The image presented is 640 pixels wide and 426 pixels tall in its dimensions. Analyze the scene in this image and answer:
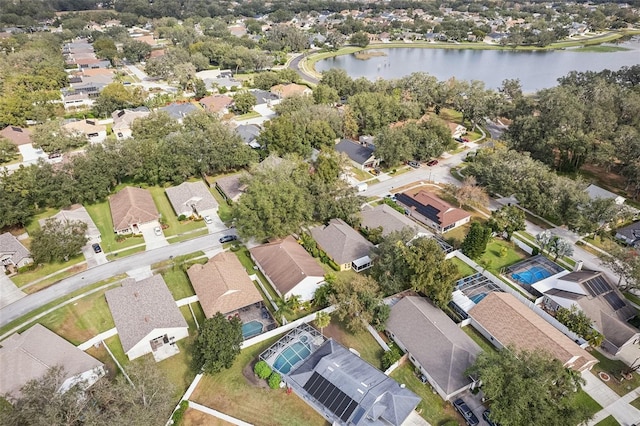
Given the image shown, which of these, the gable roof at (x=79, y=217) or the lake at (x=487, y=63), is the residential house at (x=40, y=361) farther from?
the lake at (x=487, y=63)

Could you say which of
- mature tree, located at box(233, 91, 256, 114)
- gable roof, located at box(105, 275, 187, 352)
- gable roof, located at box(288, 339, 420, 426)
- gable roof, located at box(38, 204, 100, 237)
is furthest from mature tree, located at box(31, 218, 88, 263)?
mature tree, located at box(233, 91, 256, 114)

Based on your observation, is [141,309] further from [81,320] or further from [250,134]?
[250,134]

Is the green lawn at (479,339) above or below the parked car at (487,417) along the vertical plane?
below

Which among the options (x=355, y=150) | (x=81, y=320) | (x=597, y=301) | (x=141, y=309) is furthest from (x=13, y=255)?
(x=597, y=301)

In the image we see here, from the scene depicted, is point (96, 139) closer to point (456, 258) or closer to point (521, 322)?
point (456, 258)

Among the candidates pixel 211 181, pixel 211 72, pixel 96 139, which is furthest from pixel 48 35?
pixel 211 181

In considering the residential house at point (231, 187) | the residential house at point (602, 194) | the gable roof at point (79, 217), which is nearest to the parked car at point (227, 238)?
the residential house at point (231, 187)
